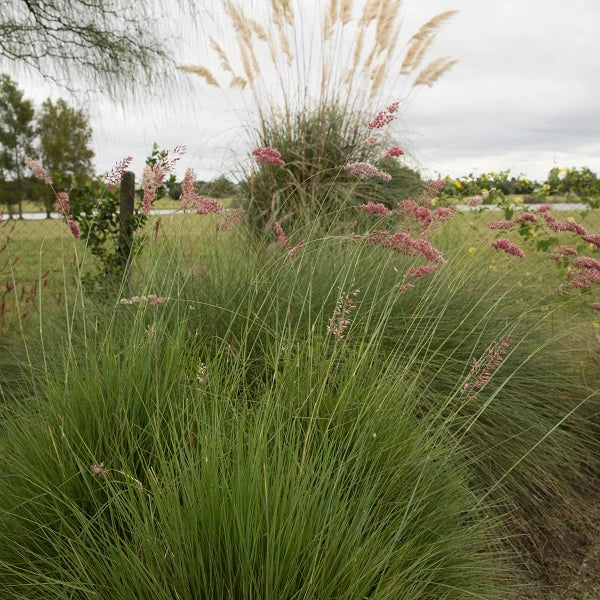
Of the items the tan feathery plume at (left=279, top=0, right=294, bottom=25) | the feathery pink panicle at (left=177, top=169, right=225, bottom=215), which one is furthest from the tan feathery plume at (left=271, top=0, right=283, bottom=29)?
the feathery pink panicle at (left=177, top=169, right=225, bottom=215)

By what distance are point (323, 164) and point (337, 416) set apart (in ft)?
13.2

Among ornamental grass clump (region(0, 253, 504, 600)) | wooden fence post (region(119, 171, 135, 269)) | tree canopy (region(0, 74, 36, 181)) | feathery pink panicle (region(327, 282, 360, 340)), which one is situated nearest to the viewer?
ornamental grass clump (region(0, 253, 504, 600))

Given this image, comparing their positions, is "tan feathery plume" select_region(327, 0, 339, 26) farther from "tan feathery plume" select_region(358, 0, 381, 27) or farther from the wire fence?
the wire fence

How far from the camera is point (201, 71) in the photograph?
5375 millimetres

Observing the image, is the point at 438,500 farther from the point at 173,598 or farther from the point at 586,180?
the point at 586,180

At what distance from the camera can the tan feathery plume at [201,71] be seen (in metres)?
5.11

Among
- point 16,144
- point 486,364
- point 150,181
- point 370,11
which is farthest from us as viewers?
point 16,144

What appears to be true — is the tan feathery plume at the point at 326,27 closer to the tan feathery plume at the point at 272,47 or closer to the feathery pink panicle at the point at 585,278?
the tan feathery plume at the point at 272,47

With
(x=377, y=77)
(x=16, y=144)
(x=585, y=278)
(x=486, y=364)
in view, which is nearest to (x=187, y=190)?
(x=486, y=364)

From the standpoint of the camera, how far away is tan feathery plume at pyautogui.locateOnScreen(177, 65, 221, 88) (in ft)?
16.8

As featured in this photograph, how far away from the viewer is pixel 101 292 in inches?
156

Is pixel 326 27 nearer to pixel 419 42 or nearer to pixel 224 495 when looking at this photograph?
pixel 419 42

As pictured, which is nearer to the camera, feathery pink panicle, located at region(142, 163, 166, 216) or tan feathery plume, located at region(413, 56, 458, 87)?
feathery pink panicle, located at region(142, 163, 166, 216)

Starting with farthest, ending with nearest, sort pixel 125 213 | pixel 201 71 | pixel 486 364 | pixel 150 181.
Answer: pixel 201 71 < pixel 125 213 < pixel 150 181 < pixel 486 364
